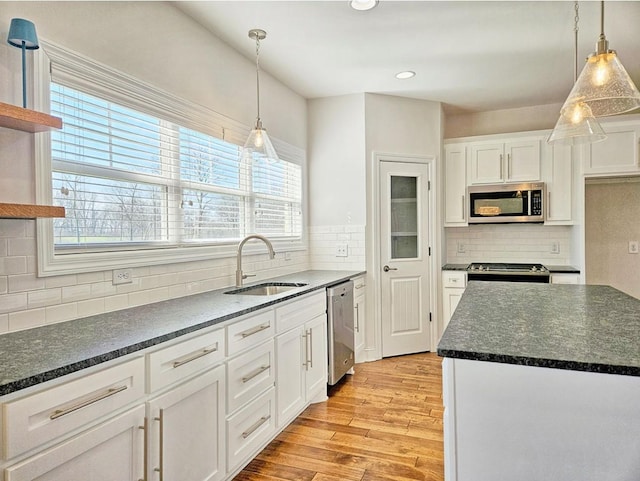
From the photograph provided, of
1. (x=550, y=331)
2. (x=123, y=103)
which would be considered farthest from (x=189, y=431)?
(x=123, y=103)

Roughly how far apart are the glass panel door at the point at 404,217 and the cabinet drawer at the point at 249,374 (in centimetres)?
217

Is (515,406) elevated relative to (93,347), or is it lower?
lower

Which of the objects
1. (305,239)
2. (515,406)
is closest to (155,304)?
(515,406)

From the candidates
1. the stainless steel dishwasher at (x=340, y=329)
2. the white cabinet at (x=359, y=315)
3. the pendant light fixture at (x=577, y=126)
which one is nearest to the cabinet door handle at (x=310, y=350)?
the stainless steel dishwasher at (x=340, y=329)

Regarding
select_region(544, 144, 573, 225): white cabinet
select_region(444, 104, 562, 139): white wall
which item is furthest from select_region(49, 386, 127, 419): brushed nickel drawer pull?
select_region(444, 104, 562, 139): white wall

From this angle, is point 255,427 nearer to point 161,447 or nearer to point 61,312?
point 161,447

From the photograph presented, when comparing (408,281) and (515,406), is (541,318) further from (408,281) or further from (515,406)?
(408,281)

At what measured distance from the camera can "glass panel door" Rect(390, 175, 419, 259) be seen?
4.21 meters

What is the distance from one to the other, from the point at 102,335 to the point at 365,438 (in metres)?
1.68

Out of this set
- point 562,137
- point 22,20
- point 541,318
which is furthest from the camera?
point 562,137

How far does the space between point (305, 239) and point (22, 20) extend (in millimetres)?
2925

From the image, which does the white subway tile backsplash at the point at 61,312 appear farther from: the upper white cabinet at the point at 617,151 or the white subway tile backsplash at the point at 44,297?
the upper white cabinet at the point at 617,151

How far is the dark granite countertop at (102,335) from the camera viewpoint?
3.97ft

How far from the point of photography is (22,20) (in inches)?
61.8
